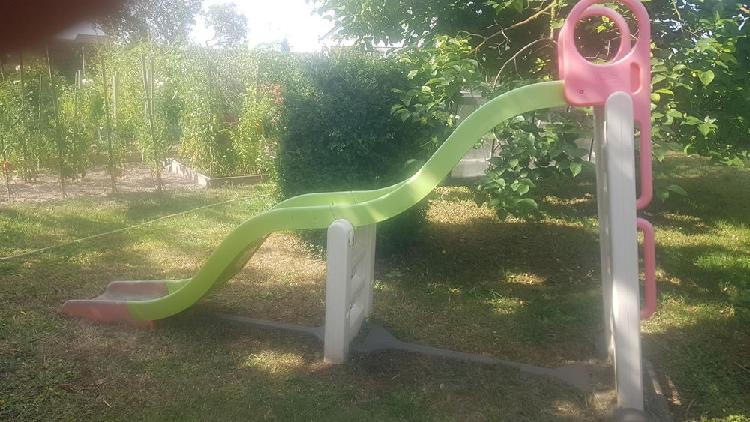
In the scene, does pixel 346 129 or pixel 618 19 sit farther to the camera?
pixel 346 129

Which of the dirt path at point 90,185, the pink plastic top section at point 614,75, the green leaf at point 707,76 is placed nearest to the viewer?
the pink plastic top section at point 614,75

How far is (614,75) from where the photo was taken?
3.41 metres

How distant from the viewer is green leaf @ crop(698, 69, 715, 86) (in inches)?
179

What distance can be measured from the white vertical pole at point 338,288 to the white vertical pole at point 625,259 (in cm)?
160

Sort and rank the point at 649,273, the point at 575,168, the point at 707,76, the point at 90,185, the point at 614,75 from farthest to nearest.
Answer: the point at 90,185 < the point at 707,76 < the point at 575,168 < the point at 649,273 < the point at 614,75

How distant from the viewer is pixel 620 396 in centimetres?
330

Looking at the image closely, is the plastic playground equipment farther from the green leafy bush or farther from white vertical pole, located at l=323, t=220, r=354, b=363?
the green leafy bush

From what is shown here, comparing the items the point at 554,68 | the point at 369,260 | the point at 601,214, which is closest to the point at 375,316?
the point at 369,260

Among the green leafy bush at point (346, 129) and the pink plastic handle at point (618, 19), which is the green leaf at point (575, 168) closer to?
the pink plastic handle at point (618, 19)

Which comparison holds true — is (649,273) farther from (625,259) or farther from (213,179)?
(213,179)

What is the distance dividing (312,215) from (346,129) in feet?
6.99

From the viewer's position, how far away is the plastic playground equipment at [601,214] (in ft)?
10.7

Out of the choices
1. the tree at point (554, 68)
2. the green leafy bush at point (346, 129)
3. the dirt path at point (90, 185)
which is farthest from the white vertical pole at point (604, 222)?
the dirt path at point (90, 185)

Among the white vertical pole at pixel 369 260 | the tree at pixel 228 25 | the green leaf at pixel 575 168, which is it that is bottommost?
Answer: the white vertical pole at pixel 369 260
